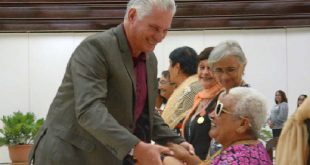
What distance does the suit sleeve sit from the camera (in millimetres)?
2070

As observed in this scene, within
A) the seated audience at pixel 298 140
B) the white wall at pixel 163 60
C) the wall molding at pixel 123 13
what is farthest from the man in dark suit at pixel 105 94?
the white wall at pixel 163 60

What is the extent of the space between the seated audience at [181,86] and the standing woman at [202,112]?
4.9 inches

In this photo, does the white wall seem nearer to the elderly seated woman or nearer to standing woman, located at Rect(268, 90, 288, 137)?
standing woman, located at Rect(268, 90, 288, 137)

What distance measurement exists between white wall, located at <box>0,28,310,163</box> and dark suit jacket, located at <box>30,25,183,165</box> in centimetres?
1198

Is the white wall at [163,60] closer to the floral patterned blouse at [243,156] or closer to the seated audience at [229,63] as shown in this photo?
the seated audience at [229,63]

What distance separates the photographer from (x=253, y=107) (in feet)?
8.86

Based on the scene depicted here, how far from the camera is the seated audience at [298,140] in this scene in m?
2.16

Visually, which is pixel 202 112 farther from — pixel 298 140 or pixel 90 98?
pixel 90 98

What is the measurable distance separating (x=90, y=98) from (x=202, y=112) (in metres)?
1.34

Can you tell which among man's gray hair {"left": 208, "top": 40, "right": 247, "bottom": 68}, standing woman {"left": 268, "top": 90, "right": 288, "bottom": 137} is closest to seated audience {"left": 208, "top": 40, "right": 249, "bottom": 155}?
man's gray hair {"left": 208, "top": 40, "right": 247, "bottom": 68}

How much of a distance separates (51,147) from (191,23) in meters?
11.8

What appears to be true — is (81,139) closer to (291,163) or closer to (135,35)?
(135,35)

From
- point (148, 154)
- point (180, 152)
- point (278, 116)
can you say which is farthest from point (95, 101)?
point (278, 116)

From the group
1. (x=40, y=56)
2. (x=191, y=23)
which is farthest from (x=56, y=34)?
(x=191, y=23)
